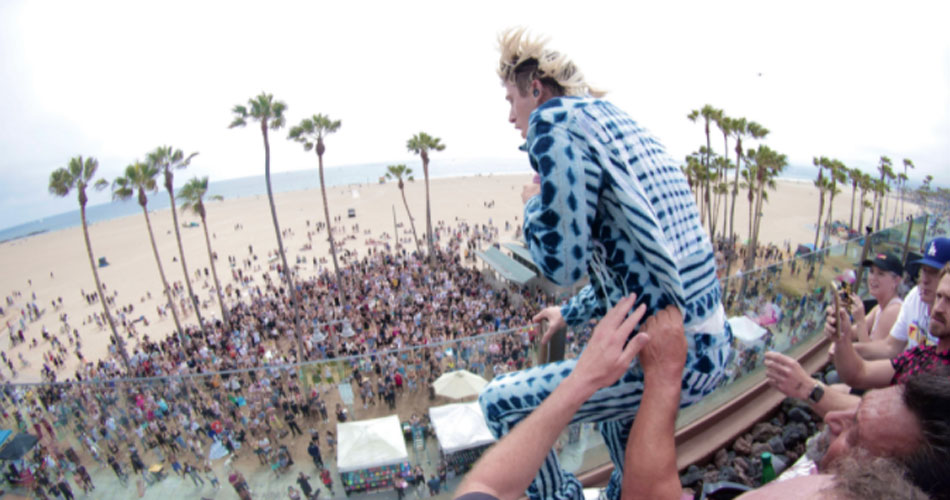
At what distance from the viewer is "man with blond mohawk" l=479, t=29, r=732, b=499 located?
4.11 feet

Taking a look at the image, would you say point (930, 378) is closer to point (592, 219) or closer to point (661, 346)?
point (661, 346)

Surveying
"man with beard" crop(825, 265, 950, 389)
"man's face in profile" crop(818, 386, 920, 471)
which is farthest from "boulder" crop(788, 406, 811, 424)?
"man's face in profile" crop(818, 386, 920, 471)

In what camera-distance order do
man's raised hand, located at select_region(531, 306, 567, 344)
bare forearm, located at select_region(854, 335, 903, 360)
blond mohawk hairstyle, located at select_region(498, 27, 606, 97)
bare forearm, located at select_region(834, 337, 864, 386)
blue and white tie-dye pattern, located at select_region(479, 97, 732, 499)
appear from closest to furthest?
blue and white tie-dye pattern, located at select_region(479, 97, 732, 499), blond mohawk hairstyle, located at select_region(498, 27, 606, 97), man's raised hand, located at select_region(531, 306, 567, 344), bare forearm, located at select_region(834, 337, 864, 386), bare forearm, located at select_region(854, 335, 903, 360)

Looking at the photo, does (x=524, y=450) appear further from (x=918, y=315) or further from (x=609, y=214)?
(x=918, y=315)

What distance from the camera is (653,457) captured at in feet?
3.48

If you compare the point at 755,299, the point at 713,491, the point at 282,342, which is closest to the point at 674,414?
the point at 713,491

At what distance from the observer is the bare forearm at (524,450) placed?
98 centimetres

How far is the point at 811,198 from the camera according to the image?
225ft

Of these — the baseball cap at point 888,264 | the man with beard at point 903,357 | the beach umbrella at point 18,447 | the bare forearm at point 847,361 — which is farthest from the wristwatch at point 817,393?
the beach umbrella at point 18,447

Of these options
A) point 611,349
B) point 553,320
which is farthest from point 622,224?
point 553,320

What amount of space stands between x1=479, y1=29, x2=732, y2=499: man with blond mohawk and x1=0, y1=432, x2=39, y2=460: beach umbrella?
18.6ft

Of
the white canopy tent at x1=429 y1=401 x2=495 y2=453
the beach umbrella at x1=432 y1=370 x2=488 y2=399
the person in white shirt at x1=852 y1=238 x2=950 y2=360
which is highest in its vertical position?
the person in white shirt at x1=852 y1=238 x2=950 y2=360

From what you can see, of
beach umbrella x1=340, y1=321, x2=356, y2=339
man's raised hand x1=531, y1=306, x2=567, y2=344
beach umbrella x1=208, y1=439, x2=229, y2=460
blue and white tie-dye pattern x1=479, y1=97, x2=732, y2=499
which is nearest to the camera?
blue and white tie-dye pattern x1=479, y1=97, x2=732, y2=499

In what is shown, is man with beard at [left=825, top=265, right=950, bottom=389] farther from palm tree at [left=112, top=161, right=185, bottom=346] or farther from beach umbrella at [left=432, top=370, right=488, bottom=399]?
palm tree at [left=112, top=161, right=185, bottom=346]
